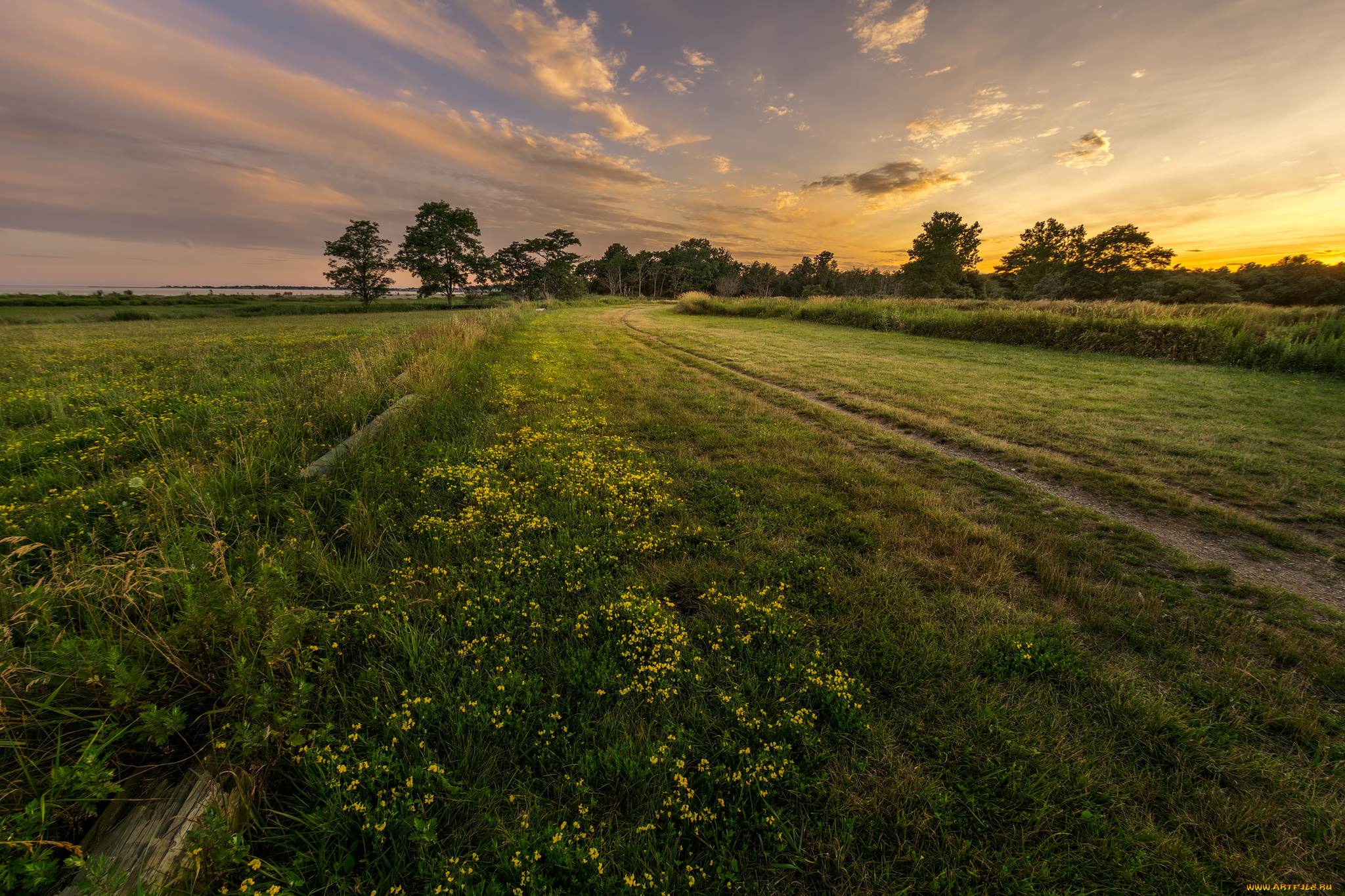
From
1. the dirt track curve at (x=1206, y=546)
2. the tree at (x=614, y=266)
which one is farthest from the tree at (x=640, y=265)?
the dirt track curve at (x=1206, y=546)

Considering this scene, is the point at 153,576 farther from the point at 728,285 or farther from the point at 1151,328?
the point at 728,285

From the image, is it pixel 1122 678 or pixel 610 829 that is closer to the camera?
pixel 610 829

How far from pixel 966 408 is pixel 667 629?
355 inches

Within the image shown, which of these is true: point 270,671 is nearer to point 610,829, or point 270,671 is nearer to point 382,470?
point 610,829

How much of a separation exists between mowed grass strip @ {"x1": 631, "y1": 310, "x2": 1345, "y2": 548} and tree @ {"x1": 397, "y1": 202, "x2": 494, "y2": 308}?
172 feet

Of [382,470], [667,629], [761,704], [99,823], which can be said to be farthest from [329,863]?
[382,470]

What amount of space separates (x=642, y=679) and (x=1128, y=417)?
439 inches

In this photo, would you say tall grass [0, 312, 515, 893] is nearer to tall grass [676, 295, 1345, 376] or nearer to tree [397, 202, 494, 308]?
tall grass [676, 295, 1345, 376]

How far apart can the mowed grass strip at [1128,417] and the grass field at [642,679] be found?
2.14ft

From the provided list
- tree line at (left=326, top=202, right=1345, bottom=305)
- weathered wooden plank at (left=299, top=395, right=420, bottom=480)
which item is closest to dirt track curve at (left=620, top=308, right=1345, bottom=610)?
weathered wooden plank at (left=299, top=395, right=420, bottom=480)

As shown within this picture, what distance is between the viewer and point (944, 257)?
69.6 meters

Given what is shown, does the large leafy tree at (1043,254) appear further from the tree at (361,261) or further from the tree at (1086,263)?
the tree at (361,261)

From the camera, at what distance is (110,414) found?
669 centimetres

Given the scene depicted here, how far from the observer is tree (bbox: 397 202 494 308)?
181ft
